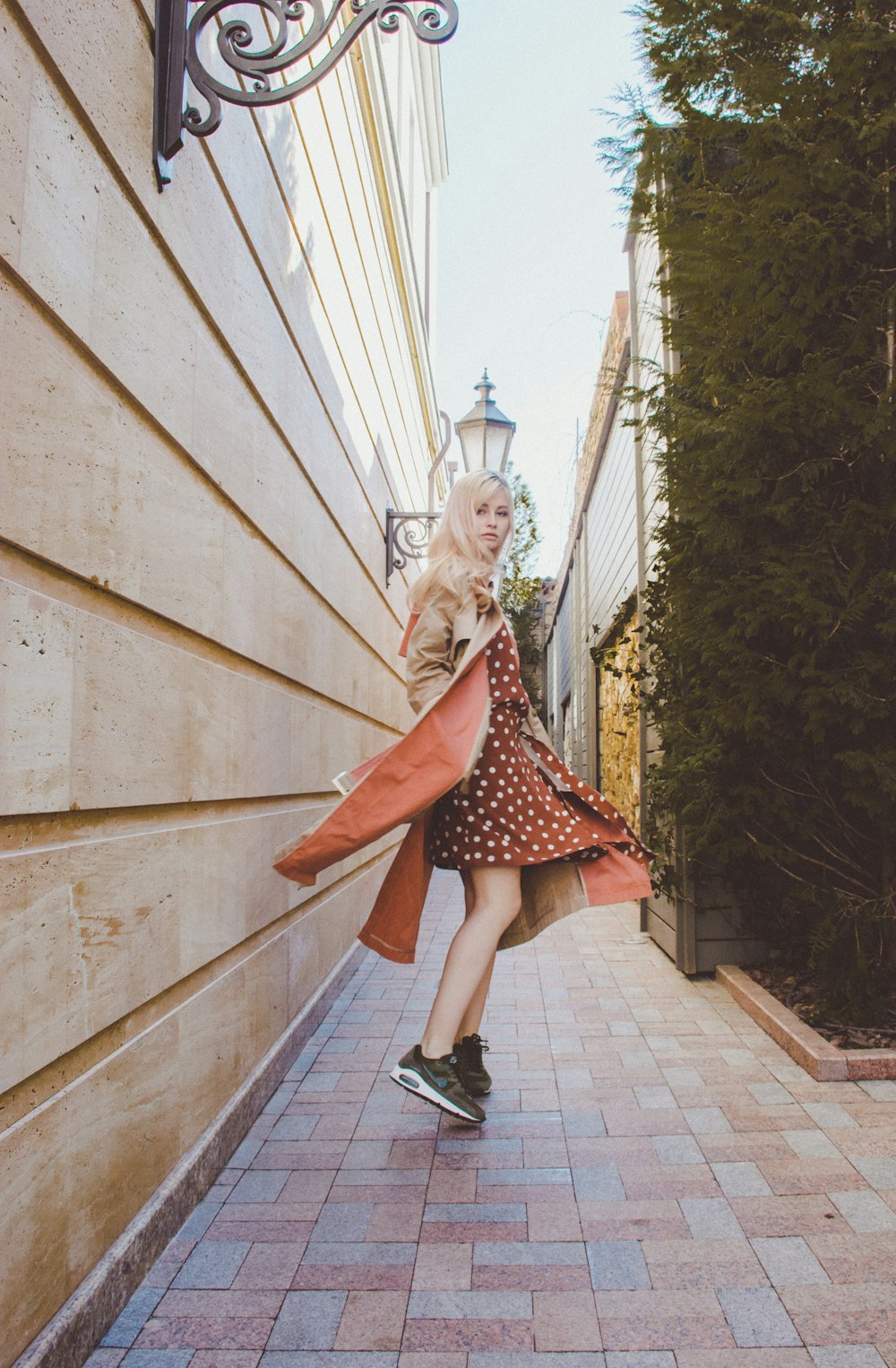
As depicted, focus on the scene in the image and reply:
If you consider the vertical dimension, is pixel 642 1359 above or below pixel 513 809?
below

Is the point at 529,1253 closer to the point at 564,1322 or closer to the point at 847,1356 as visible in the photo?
the point at 564,1322

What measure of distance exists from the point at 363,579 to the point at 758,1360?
4.07 m

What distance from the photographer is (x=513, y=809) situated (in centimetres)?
→ 275

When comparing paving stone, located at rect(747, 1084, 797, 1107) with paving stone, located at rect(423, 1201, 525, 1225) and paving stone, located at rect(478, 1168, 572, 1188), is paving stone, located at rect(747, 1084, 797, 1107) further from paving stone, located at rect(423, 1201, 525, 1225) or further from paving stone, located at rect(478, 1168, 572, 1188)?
paving stone, located at rect(423, 1201, 525, 1225)

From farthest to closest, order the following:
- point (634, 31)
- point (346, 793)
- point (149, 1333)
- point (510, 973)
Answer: point (510, 973) < point (634, 31) < point (346, 793) < point (149, 1333)

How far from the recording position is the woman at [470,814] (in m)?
2.52

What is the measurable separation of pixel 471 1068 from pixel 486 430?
4.67 m

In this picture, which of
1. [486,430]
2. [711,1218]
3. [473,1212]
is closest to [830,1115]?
[711,1218]

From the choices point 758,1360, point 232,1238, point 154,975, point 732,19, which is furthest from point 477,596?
point 732,19

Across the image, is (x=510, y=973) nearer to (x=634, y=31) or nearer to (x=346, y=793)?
(x=346, y=793)

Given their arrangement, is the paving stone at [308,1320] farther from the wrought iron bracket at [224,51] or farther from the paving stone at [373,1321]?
the wrought iron bracket at [224,51]

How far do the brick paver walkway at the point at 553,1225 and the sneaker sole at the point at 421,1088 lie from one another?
104 millimetres

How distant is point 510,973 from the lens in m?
4.56

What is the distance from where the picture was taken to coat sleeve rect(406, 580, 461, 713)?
8.96ft
